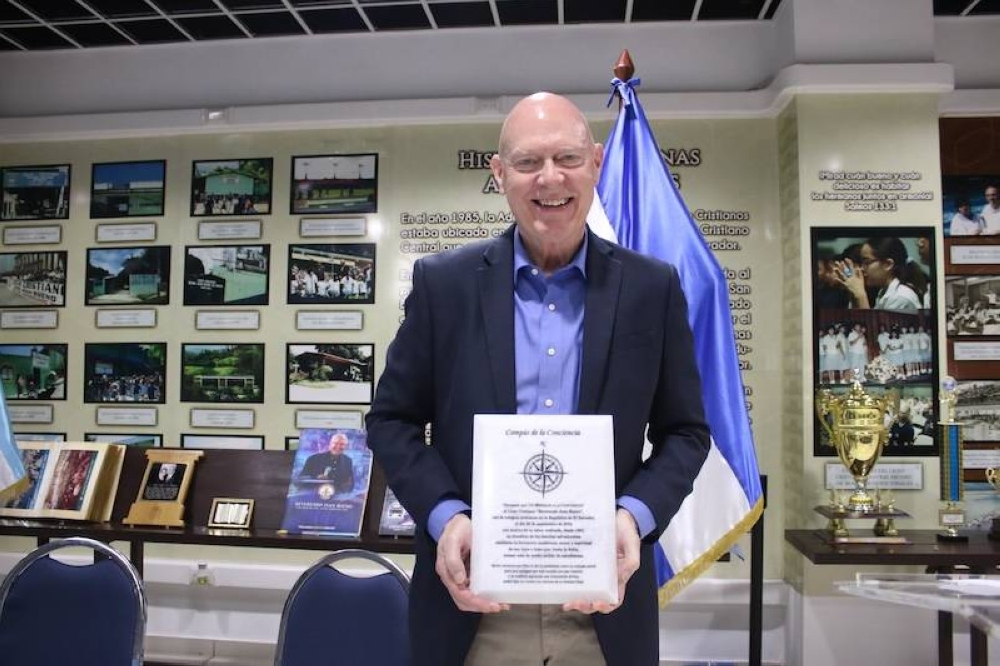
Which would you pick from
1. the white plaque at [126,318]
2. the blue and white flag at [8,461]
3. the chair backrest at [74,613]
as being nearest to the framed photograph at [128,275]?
the white plaque at [126,318]

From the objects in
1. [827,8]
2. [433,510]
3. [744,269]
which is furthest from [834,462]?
[433,510]

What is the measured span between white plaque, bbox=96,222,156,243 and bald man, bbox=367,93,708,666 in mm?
4131

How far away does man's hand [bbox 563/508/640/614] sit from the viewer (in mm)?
961

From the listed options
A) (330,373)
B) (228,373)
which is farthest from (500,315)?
(228,373)

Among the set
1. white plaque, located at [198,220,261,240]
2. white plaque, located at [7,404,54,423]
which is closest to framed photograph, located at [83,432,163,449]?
white plaque, located at [7,404,54,423]

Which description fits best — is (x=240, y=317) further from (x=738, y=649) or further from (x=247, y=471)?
(x=738, y=649)

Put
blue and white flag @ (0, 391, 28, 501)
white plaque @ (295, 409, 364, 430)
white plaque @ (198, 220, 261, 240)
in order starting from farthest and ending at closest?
white plaque @ (198, 220, 261, 240)
white plaque @ (295, 409, 364, 430)
blue and white flag @ (0, 391, 28, 501)

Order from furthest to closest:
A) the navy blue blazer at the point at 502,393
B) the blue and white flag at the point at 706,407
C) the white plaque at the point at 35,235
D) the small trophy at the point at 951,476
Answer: the white plaque at the point at 35,235 → the small trophy at the point at 951,476 → the blue and white flag at the point at 706,407 → the navy blue blazer at the point at 502,393

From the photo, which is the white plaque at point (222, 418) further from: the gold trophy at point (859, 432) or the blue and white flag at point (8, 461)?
the gold trophy at point (859, 432)

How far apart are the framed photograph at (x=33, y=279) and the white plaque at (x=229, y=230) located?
3.35 feet

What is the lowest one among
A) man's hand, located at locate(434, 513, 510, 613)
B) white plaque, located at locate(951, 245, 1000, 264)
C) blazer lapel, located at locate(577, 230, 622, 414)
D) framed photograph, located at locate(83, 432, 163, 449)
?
framed photograph, located at locate(83, 432, 163, 449)

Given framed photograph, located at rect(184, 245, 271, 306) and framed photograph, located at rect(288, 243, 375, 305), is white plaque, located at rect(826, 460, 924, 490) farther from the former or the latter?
framed photograph, located at rect(184, 245, 271, 306)

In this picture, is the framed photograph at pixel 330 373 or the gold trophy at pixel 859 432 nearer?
the gold trophy at pixel 859 432

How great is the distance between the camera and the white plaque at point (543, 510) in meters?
0.95
